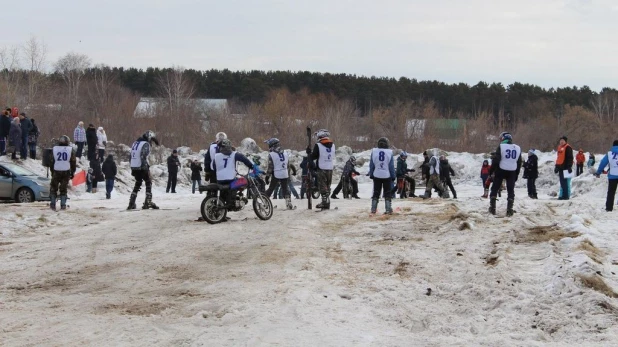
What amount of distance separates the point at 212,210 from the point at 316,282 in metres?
6.55

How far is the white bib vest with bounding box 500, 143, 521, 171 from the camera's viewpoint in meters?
16.2

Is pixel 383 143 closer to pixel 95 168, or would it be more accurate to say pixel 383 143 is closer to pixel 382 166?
pixel 382 166

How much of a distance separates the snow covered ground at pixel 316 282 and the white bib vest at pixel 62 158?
8.60 ft

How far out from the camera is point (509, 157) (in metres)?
16.3

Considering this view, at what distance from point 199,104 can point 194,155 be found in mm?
30858

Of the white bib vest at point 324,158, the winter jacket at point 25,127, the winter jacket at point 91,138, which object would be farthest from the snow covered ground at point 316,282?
the winter jacket at point 91,138

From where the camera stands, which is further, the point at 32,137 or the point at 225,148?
the point at 32,137

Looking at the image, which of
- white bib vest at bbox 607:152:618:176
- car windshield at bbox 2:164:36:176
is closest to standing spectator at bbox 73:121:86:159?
car windshield at bbox 2:164:36:176

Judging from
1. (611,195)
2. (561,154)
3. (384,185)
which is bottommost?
(611,195)

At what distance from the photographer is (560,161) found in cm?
2286

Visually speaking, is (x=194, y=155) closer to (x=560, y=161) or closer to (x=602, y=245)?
(x=560, y=161)

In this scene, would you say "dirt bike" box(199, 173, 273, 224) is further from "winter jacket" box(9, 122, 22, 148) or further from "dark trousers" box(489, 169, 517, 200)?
"winter jacket" box(9, 122, 22, 148)

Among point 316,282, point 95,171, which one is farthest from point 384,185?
point 95,171

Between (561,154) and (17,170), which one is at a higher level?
(561,154)
